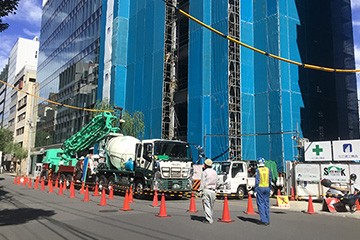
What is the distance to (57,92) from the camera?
175ft

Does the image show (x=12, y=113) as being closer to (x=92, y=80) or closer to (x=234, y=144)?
(x=92, y=80)

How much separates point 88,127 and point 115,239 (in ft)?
52.7

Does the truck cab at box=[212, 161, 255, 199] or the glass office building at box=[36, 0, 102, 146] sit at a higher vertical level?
the glass office building at box=[36, 0, 102, 146]

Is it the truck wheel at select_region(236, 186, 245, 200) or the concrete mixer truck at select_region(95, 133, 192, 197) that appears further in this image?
the truck wheel at select_region(236, 186, 245, 200)

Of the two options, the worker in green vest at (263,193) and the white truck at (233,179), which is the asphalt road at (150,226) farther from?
the white truck at (233,179)

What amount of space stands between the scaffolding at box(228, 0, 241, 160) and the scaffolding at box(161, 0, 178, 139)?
6.42 m

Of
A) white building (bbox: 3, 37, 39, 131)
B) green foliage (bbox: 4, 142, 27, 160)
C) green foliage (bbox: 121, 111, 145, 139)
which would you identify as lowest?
green foliage (bbox: 4, 142, 27, 160)

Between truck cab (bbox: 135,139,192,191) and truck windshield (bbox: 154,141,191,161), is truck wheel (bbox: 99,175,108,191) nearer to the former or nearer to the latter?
truck cab (bbox: 135,139,192,191)

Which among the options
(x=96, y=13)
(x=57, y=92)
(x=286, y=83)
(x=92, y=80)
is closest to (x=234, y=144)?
(x=286, y=83)

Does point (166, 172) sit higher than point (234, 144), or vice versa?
point (234, 144)

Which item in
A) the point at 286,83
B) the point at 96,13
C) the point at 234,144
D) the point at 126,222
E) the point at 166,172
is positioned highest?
the point at 96,13

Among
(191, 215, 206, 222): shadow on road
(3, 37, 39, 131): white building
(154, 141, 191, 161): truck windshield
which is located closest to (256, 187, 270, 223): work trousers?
(191, 215, 206, 222): shadow on road

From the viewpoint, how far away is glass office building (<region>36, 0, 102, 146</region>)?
1686 inches

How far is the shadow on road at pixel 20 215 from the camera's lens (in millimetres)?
8867
